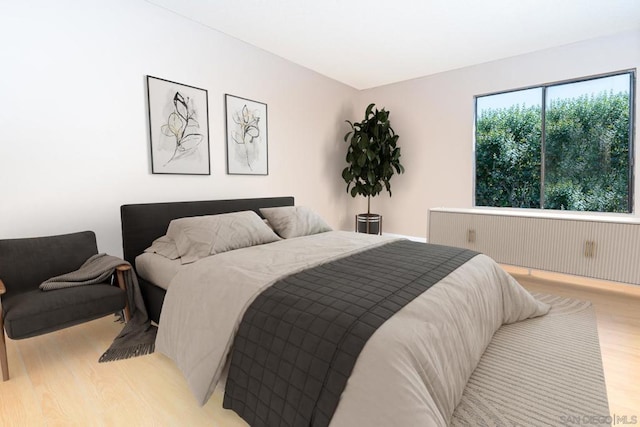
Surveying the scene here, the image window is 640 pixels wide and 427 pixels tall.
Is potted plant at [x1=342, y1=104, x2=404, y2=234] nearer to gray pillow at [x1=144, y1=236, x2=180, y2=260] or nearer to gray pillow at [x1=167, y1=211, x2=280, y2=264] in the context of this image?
gray pillow at [x1=167, y1=211, x2=280, y2=264]

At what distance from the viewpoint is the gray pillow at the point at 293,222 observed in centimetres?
309

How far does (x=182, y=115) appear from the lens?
10.0 feet

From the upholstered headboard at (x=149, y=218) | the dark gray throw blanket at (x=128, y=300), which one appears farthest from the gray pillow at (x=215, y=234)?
the dark gray throw blanket at (x=128, y=300)

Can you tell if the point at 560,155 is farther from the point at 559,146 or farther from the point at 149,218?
the point at 149,218

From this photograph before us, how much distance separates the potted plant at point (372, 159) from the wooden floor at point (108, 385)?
2.97 metres

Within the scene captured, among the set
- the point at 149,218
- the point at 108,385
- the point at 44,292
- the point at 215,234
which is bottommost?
the point at 108,385

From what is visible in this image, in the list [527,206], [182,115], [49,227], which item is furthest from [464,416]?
[527,206]

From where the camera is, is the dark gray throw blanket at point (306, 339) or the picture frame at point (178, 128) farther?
the picture frame at point (178, 128)

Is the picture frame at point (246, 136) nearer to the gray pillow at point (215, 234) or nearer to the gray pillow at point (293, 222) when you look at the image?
the gray pillow at point (293, 222)

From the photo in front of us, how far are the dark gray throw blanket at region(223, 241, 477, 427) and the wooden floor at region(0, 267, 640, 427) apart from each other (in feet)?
0.94

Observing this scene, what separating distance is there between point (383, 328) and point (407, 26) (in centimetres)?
309

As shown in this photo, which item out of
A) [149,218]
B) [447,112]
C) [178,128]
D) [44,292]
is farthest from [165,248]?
[447,112]

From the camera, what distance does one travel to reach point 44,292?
1.96m

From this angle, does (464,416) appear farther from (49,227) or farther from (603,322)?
(49,227)
